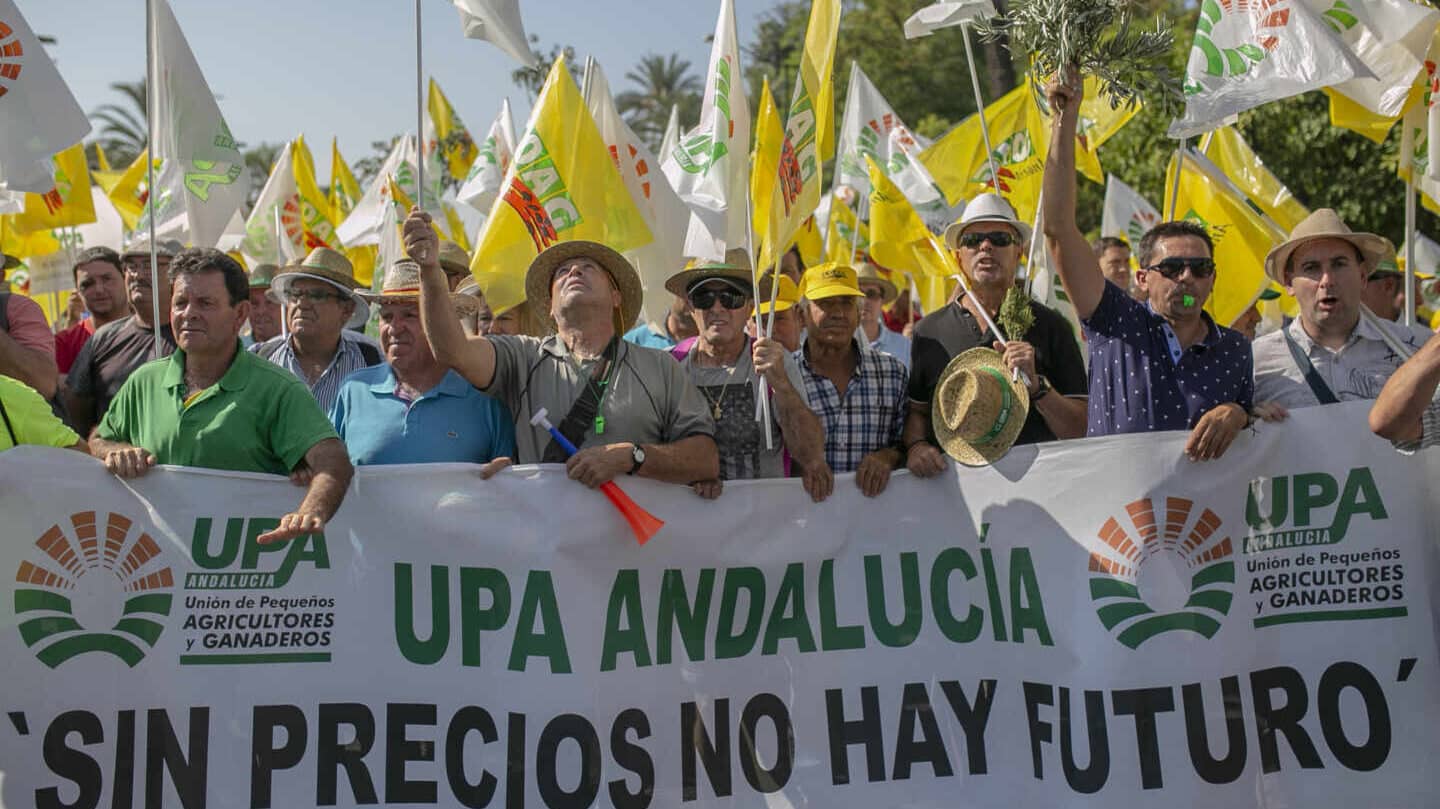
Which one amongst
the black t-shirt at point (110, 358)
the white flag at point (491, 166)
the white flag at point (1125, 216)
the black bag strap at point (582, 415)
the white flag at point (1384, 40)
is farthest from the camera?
the white flag at point (1125, 216)

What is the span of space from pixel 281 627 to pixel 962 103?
40111 millimetres

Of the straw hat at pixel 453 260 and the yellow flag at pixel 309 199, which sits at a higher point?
the yellow flag at pixel 309 199

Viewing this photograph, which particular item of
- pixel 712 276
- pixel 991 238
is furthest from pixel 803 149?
pixel 991 238

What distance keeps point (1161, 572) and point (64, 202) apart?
8534mm

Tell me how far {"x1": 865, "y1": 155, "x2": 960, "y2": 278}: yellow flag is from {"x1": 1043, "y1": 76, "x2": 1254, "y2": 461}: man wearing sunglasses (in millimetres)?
5080

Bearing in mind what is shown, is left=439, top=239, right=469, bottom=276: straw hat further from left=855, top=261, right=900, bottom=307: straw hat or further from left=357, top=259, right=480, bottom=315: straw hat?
left=855, top=261, right=900, bottom=307: straw hat

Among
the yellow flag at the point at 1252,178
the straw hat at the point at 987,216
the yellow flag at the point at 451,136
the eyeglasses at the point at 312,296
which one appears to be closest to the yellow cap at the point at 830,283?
the straw hat at the point at 987,216

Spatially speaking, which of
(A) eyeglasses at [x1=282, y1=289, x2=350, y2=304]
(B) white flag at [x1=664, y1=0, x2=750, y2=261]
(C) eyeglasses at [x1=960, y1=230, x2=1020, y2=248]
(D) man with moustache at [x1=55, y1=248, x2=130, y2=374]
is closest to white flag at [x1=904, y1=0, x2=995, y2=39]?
(B) white flag at [x1=664, y1=0, x2=750, y2=261]

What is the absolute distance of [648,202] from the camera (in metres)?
8.14

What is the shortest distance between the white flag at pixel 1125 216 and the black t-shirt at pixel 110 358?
25.8 ft

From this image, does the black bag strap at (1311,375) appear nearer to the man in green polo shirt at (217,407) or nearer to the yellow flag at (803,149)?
the yellow flag at (803,149)

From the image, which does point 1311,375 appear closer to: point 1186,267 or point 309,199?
point 1186,267

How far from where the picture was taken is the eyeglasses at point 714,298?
18.1 ft

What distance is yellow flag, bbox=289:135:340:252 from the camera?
1369 centimetres
